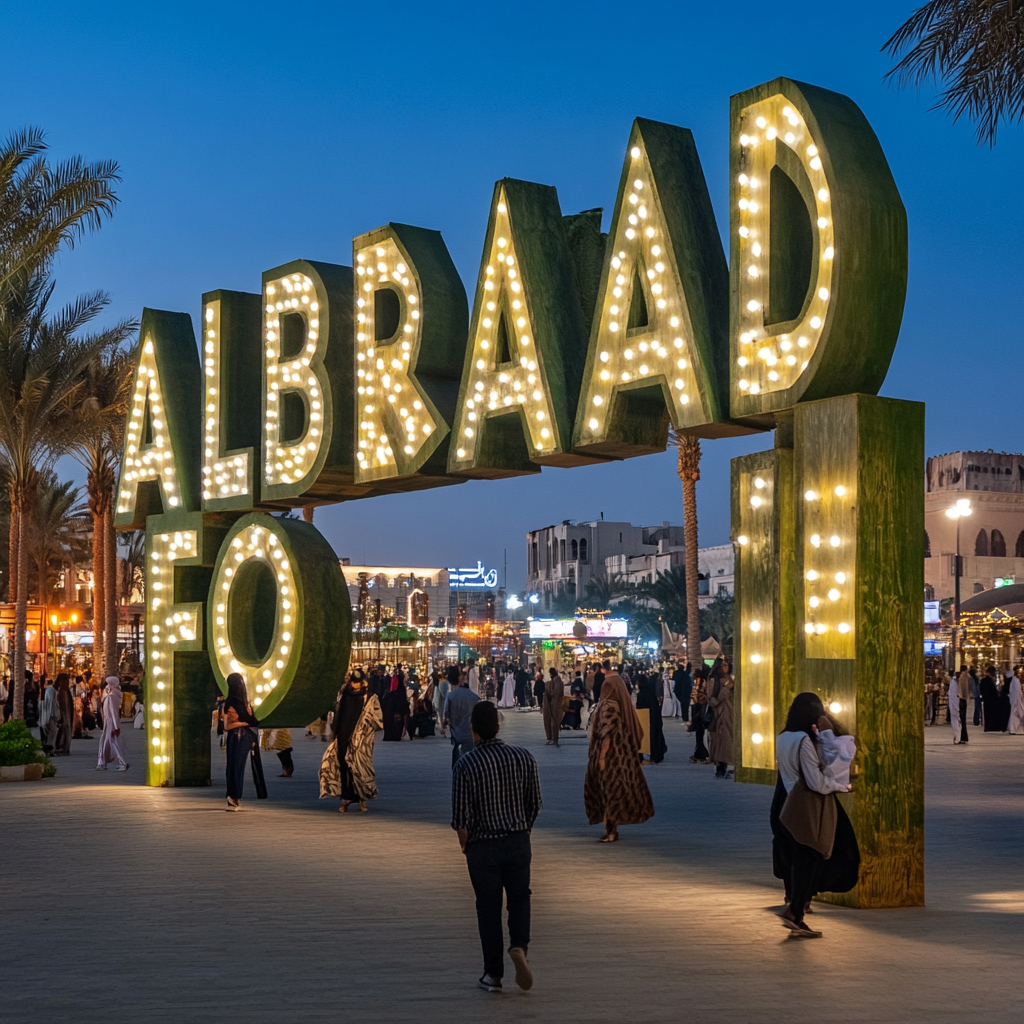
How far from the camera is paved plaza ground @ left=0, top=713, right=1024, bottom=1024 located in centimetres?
718

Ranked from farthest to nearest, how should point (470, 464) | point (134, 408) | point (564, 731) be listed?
point (564, 731), point (134, 408), point (470, 464)

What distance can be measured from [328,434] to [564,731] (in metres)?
22.3

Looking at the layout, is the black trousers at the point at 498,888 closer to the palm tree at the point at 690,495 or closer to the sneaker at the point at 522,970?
the sneaker at the point at 522,970

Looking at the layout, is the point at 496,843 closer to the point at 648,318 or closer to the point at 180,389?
the point at 648,318

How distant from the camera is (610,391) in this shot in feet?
42.8

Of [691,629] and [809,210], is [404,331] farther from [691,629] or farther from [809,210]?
[691,629]

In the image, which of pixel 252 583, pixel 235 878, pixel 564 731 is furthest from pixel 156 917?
pixel 564 731

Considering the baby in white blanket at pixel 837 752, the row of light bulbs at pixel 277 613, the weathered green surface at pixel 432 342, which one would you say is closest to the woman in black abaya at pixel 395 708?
the row of light bulbs at pixel 277 613

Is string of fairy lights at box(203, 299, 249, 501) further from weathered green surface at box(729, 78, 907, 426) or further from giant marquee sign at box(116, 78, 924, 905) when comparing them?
weathered green surface at box(729, 78, 907, 426)

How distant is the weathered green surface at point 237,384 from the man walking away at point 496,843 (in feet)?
36.3

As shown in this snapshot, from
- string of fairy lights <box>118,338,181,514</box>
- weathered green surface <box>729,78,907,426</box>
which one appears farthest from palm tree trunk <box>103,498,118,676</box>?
weathered green surface <box>729,78,907,426</box>

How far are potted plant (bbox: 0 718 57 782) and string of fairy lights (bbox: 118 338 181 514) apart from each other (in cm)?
429

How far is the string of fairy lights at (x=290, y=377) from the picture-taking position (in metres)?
16.8

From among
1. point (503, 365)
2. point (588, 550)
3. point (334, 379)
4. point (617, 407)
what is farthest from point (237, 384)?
point (588, 550)
